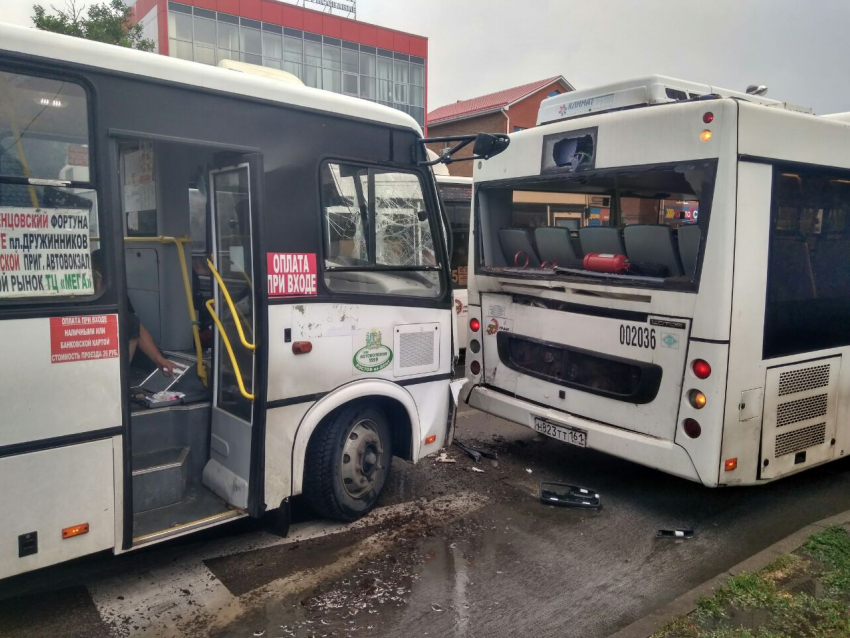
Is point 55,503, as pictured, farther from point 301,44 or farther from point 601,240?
point 301,44

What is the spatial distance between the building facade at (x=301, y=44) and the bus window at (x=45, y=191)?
28.5 m

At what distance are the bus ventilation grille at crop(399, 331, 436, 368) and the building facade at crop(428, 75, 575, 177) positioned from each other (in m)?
31.1

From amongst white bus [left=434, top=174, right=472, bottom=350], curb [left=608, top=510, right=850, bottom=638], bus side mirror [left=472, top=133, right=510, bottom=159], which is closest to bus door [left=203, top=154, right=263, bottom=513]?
bus side mirror [left=472, top=133, right=510, bottom=159]

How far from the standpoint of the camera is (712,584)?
4031 mm

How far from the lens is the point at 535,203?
659cm

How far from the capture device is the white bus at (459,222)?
9.84 meters

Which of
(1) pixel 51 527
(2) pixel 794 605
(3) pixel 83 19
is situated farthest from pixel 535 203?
(3) pixel 83 19

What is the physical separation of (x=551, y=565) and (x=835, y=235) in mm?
3476

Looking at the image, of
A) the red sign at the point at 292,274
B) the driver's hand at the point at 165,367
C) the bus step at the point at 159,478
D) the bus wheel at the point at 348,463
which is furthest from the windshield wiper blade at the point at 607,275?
the bus step at the point at 159,478

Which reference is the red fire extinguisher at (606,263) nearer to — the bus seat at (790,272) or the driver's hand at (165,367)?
the bus seat at (790,272)

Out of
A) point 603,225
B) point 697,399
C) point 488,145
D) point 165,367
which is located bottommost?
point 697,399

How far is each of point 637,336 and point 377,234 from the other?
207cm

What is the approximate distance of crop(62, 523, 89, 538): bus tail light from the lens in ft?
11.1

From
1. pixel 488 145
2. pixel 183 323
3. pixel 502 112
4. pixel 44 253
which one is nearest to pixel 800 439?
pixel 488 145
